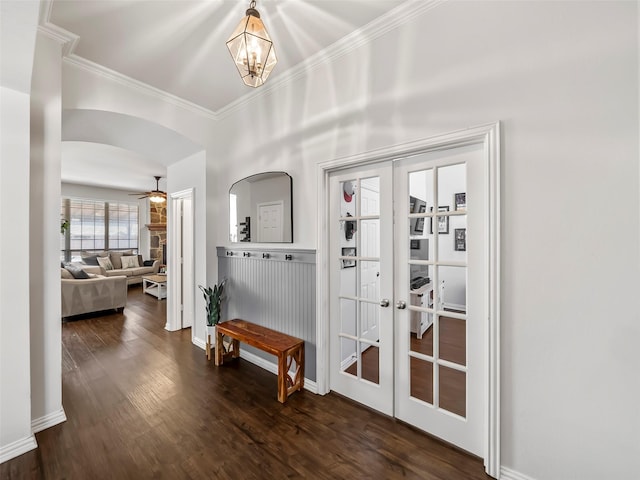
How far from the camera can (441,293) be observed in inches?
75.6

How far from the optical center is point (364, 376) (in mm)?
2340

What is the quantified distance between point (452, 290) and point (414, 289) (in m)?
0.26

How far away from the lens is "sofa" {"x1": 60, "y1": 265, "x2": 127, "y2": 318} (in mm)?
4668

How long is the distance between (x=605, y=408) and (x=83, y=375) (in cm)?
409

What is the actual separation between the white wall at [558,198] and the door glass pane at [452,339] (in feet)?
0.87

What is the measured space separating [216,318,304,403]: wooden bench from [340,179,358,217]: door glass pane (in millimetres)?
1253

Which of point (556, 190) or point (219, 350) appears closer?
point (556, 190)

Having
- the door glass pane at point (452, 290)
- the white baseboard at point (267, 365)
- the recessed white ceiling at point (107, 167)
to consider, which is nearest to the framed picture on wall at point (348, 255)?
the door glass pane at point (452, 290)

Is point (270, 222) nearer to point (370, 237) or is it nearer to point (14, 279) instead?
point (370, 237)

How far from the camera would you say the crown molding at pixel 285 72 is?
191 centimetres

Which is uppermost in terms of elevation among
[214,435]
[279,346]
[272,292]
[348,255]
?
[348,255]

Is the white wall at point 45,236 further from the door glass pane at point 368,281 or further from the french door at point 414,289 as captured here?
the door glass pane at point 368,281

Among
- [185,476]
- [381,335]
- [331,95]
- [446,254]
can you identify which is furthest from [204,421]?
[331,95]

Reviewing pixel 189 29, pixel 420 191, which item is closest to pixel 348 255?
pixel 420 191
